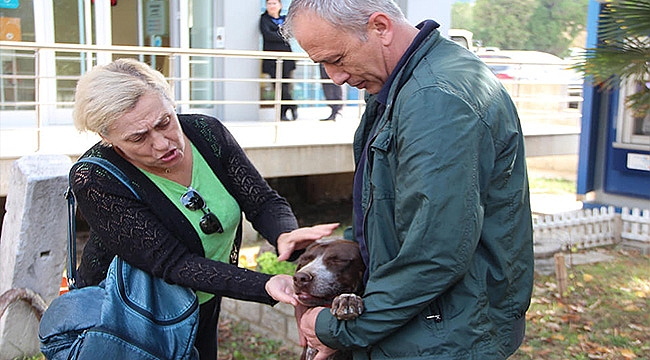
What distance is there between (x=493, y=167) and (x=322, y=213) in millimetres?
8712

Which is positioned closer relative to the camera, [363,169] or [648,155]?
[363,169]

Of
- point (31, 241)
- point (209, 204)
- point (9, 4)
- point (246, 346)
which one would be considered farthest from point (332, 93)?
point (209, 204)

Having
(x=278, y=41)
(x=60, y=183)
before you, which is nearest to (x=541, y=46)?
(x=278, y=41)

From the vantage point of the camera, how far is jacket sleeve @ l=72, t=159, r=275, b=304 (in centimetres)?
251

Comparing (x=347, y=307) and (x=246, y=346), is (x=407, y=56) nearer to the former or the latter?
(x=347, y=307)

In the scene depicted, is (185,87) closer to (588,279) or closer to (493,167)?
(588,279)

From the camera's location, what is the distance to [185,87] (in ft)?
35.9

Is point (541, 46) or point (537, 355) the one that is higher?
point (541, 46)

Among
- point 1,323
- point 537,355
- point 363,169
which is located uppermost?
point 363,169

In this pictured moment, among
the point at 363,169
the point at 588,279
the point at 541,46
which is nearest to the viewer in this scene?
the point at 363,169

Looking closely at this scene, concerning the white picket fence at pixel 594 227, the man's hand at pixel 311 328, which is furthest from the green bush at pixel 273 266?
the white picket fence at pixel 594 227

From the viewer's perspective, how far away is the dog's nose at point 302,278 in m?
2.28

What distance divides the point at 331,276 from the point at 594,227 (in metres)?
7.06

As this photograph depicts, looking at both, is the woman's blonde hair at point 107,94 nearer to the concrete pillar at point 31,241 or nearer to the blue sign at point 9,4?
the concrete pillar at point 31,241
